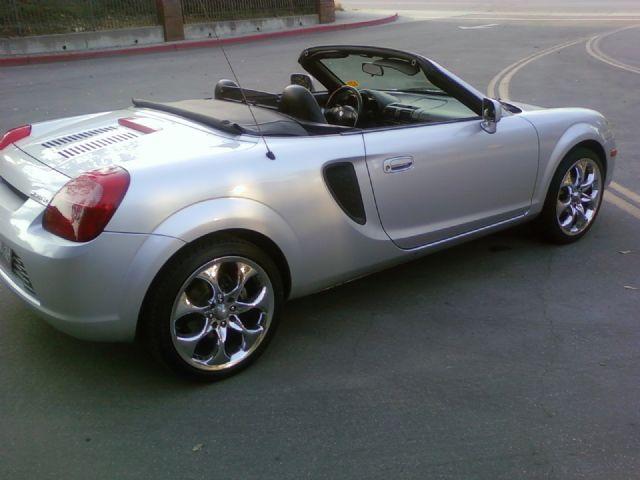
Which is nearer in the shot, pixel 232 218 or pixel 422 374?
pixel 232 218

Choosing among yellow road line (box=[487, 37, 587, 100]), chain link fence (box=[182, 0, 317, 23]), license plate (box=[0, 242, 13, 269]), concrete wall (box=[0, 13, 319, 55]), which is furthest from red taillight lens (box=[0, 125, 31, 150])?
chain link fence (box=[182, 0, 317, 23])

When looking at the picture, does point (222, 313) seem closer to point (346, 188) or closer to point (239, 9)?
point (346, 188)

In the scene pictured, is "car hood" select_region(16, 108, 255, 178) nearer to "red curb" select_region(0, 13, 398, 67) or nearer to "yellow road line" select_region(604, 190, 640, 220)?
"yellow road line" select_region(604, 190, 640, 220)

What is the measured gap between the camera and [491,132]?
421 cm

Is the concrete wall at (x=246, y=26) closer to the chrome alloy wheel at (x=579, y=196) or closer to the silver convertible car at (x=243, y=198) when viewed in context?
the chrome alloy wheel at (x=579, y=196)

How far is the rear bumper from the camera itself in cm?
284

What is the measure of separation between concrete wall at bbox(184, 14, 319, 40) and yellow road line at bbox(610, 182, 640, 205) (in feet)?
46.2

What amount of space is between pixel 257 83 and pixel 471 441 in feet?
32.6

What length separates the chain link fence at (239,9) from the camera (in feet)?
64.3

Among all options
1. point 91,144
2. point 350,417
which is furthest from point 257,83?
point 350,417

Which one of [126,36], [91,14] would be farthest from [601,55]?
[91,14]

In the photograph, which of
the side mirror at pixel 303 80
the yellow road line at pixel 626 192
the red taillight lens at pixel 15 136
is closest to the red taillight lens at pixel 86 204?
the red taillight lens at pixel 15 136

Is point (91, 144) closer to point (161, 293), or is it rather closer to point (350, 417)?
point (161, 293)

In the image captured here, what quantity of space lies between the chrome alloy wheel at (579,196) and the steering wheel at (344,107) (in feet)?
5.00
